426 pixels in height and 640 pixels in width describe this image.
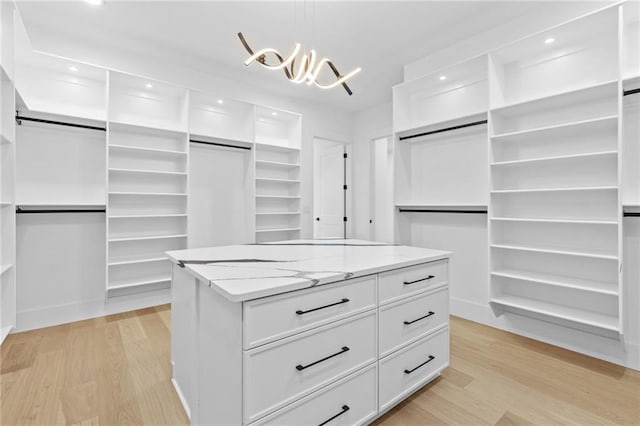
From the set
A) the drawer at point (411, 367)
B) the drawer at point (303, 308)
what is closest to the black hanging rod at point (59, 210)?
the drawer at point (303, 308)

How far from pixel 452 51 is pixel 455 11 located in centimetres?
51

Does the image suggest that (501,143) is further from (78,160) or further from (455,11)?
(78,160)

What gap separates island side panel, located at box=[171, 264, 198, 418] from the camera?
59.2 inches

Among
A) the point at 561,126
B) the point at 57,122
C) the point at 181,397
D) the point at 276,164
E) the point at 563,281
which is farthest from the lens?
the point at 276,164

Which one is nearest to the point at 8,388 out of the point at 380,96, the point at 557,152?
the point at 557,152

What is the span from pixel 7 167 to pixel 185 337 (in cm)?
166

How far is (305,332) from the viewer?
1.24 metres

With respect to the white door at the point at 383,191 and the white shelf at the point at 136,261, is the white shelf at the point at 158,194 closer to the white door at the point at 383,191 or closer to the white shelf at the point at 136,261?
the white shelf at the point at 136,261

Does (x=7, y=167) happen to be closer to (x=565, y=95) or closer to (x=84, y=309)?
(x=84, y=309)

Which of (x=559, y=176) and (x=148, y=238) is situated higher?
(x=559, y=176)

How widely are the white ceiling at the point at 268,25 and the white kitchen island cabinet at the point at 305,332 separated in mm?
2341

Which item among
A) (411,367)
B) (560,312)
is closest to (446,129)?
(560,312)

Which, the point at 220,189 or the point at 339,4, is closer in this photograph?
the point at 339,4

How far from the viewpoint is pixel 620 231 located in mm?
2072
